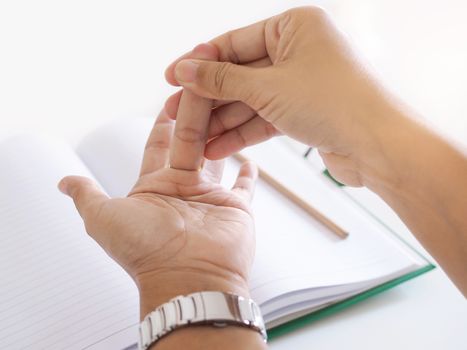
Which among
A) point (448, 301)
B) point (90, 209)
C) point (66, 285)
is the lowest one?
point (448, 301)

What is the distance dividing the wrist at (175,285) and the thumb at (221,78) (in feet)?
0.76

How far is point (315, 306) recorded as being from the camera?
0.77m

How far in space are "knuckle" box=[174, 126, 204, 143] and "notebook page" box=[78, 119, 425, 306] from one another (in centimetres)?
18

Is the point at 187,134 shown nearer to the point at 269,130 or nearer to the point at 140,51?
the point at 269,130

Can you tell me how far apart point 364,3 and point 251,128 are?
924mm

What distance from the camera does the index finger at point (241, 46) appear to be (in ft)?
2.47

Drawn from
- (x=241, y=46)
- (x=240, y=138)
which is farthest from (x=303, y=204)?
(x=241, y=46)

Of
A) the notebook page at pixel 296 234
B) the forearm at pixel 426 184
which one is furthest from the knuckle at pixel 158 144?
the forearm at pixel 426 184

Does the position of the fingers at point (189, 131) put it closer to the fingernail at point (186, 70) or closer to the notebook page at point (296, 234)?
the fingernail at point (186, 70)

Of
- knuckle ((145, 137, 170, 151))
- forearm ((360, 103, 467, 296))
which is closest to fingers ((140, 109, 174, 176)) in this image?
knuckle ((145, 137, 170, 151))

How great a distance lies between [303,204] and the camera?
955 mm

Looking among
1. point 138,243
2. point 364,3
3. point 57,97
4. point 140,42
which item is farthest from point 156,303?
point 364,3

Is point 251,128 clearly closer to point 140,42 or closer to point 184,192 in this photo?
point 184,192

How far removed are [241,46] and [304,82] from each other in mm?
130
